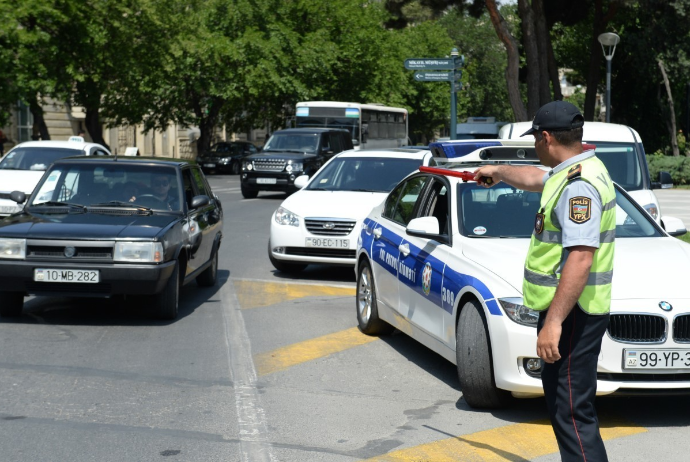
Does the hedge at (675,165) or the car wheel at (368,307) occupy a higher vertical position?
the car wheel at (368,307)

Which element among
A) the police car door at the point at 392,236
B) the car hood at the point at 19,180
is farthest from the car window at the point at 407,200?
the car hood at the point at 19,180

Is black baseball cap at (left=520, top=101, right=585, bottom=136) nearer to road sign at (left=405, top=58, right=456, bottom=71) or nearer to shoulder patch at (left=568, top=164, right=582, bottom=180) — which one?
shoulder patch at (left=568, top=164, right=582, bottom=180)

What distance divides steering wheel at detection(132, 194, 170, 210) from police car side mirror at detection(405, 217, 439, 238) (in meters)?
3.76

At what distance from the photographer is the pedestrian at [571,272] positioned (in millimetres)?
4020

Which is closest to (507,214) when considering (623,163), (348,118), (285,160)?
(623,163)

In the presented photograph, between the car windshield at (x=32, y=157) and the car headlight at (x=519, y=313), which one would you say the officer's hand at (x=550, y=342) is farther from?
the car windshield at (x=32, y=157)

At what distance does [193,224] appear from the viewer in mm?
10375

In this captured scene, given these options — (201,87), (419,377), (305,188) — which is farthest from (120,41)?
(419,377)

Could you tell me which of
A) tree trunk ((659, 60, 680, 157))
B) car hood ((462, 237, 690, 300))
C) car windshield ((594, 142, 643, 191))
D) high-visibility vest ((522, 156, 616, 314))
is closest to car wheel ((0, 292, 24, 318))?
car hood ((462, 237, 690, 300))

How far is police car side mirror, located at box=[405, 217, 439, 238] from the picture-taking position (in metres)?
7.17

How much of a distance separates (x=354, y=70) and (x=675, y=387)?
4890cm

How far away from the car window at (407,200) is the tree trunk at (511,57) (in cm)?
1804

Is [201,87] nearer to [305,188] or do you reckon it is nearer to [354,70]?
[354,70]

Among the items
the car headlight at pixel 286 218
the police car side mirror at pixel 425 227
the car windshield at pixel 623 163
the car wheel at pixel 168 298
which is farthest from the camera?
the car windshield at pixel 623 163
